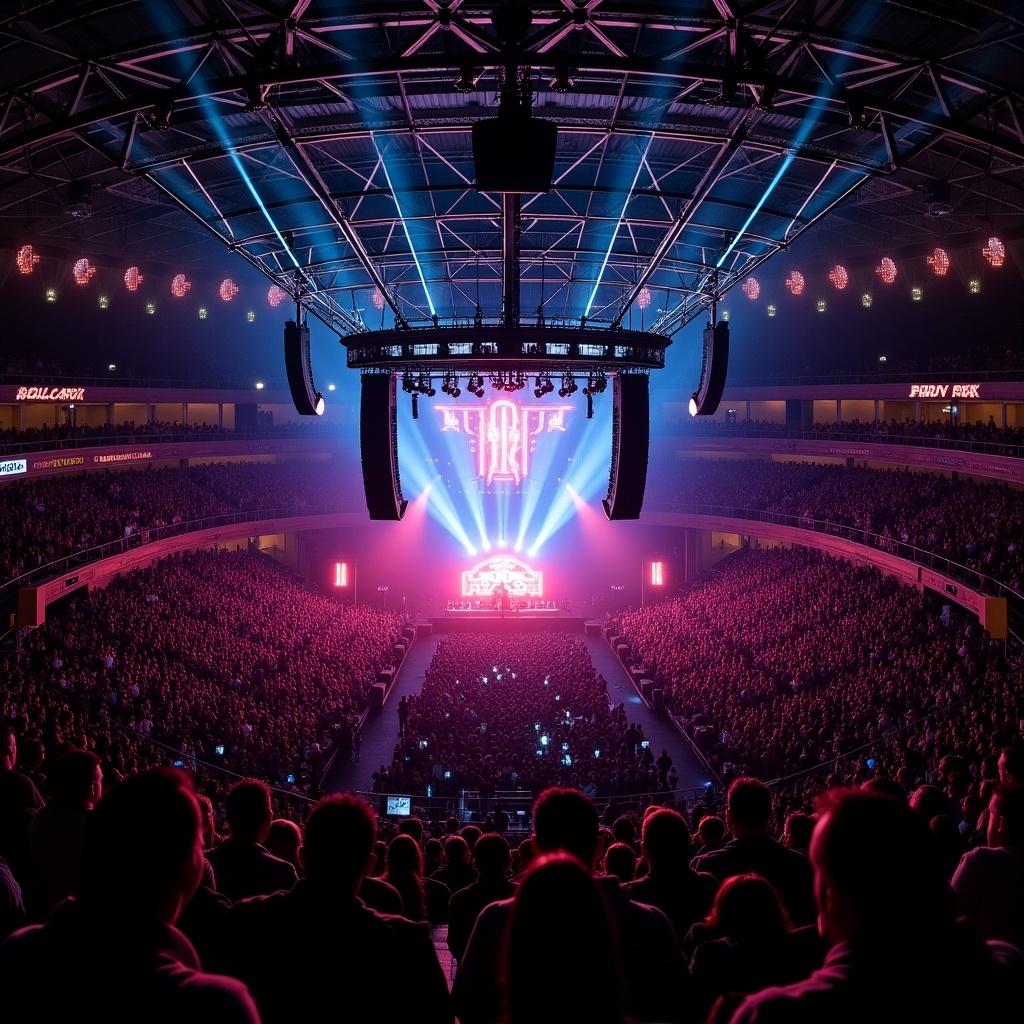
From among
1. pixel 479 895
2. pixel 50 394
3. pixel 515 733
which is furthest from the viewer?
pixel 50 394

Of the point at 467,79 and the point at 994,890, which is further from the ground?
the point at 467,79

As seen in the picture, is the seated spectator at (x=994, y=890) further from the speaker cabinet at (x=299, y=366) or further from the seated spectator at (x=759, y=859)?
the speaker cabinet at (x=299, y=366)

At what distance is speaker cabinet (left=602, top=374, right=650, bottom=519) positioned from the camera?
15.9 metres

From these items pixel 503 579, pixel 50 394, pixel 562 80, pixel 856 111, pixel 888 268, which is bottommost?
pixel 503 579

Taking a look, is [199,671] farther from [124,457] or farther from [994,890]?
[994,890]

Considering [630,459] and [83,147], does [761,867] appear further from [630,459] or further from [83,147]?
[83,147]

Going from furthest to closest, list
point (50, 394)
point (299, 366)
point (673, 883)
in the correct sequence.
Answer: point (50, 394) < point (299, 366) < point (673, 883)

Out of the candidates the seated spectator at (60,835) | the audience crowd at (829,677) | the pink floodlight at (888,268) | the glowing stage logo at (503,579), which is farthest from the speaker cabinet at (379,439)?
the glowing stage logo at (503,579)

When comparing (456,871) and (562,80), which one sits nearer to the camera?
→ (456,871)

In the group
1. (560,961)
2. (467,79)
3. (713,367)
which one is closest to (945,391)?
(713,367)

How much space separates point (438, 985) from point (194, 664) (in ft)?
77.9

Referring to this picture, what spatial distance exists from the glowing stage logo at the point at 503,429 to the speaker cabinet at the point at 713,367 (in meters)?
27.9

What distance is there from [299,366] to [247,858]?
516 inches

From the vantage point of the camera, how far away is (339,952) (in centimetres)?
296
